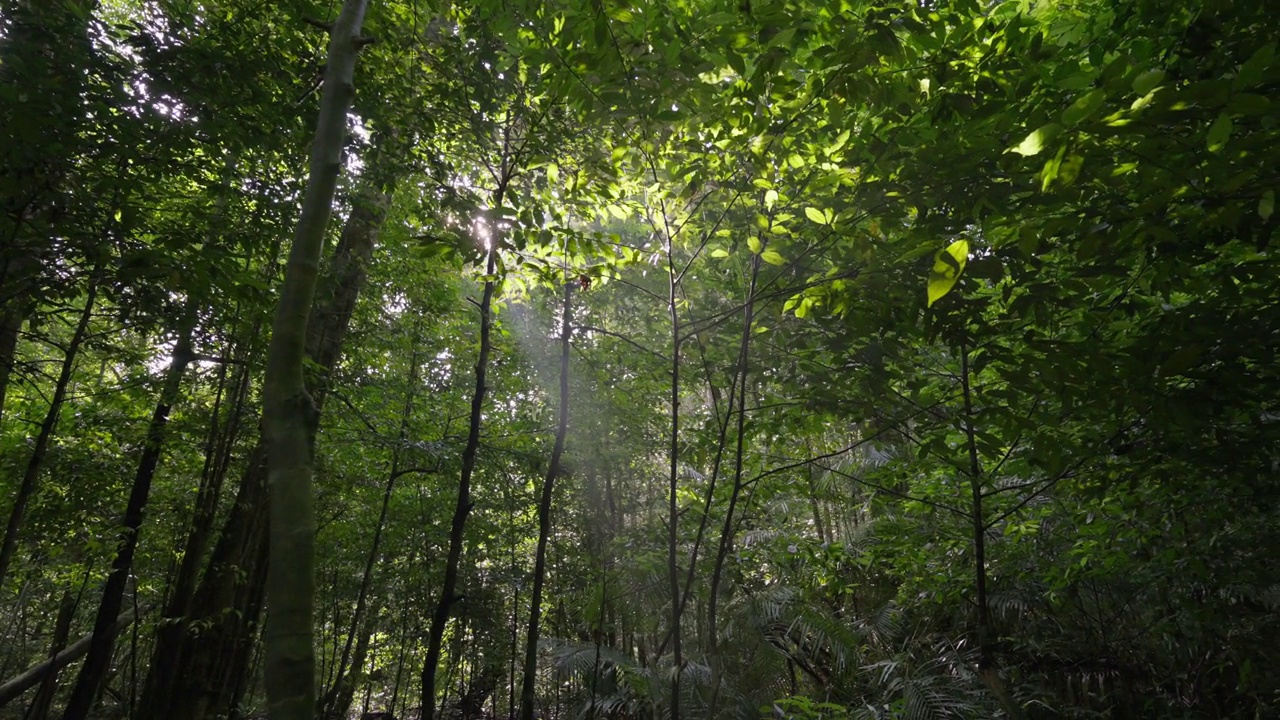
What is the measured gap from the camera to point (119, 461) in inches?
200

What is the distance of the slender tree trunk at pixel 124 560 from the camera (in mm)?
4594

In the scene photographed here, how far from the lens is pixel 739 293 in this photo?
124 inches

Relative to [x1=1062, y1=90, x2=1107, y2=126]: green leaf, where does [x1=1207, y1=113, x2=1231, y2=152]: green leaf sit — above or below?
below

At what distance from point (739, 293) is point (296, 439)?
234cm

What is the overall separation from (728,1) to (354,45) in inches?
46.0

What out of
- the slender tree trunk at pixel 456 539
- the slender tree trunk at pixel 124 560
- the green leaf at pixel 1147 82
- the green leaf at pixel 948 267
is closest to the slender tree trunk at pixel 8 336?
the slender tree trunk at pixel 124 560

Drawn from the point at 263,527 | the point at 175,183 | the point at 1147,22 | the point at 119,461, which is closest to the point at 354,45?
the point at 1147,22

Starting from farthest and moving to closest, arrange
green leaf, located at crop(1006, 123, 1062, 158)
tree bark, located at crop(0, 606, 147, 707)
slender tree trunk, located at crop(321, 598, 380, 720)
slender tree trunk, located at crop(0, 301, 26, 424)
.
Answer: slender tree trunk, located at crop(321, 598, 380, 720)
tree bark, located at crop(0, 606, 147, 707)
slender tree trunk, located at crop(0, 301, 26, 424)
green leaf, located at crop(1006, 123, 1062, 158)

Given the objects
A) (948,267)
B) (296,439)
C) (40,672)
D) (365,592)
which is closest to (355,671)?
(365,592)

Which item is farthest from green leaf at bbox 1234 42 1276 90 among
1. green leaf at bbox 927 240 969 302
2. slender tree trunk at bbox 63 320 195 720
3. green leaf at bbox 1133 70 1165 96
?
slender tree trunk at bbox 63 320 195 720

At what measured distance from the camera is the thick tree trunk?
431 cm

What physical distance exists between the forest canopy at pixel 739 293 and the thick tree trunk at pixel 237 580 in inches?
1.4

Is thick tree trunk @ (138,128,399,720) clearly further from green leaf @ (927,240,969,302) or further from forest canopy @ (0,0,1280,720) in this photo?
green leaf @ (927,240,969,302)

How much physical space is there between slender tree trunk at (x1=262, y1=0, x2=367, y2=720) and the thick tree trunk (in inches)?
104
